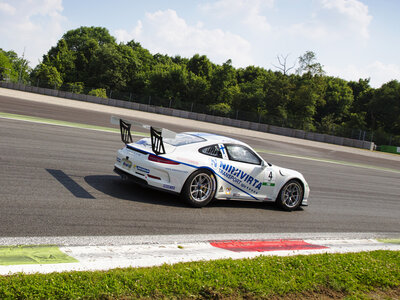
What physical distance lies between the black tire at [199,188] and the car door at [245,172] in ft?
1.16

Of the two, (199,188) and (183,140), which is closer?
(199,188)

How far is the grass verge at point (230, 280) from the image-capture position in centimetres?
335

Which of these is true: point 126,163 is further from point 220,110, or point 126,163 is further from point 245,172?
point 220,110

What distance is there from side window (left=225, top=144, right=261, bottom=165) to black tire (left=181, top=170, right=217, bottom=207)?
2.38 ft

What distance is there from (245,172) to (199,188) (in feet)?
3.60

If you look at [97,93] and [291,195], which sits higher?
[97,93]

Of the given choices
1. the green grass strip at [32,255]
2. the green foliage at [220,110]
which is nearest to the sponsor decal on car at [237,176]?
the green grass strip at [32,255]

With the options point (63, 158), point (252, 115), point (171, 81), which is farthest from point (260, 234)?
point (171, 81)

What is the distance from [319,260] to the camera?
5422 mm

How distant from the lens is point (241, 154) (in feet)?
26.4

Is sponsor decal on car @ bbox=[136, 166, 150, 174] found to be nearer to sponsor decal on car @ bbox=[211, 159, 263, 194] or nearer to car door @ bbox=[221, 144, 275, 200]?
sponsor decal on car @ bbox=[211, 159, 263, 194]

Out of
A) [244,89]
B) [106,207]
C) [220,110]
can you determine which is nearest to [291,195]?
[106,207]

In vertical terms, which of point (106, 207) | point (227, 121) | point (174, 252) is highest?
point (227, 121)

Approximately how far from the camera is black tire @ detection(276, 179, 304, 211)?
861cm
